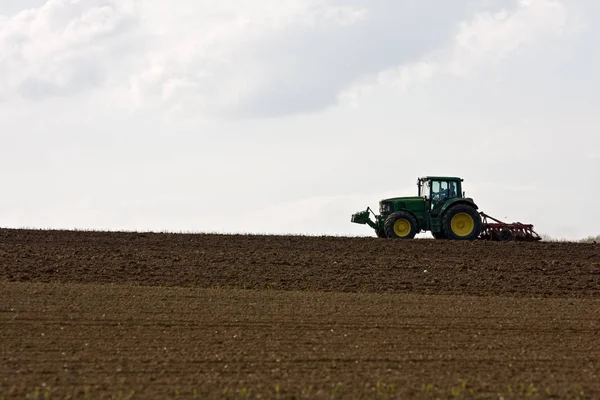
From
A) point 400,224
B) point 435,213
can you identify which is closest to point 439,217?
point 435,213

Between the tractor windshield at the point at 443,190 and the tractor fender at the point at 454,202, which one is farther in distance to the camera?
the tractor windshield at the point at 443,190

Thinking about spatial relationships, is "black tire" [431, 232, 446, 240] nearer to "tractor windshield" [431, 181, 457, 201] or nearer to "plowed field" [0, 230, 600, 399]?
"tractor windshield" [431, 181, 457, 201]

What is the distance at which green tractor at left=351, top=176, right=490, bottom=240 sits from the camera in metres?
28.0

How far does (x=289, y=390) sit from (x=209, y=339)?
11.2 feet

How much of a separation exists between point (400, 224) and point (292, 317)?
1274cm

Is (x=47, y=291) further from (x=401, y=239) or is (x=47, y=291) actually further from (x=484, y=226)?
(x=484, y=226)

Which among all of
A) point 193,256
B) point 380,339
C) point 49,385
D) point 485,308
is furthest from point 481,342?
point 193,256

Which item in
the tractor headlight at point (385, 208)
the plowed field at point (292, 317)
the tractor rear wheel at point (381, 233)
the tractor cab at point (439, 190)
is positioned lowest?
the plowed field at point (292, 317)

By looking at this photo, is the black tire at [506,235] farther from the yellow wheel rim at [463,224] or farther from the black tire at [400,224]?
the black tire at [400,224]

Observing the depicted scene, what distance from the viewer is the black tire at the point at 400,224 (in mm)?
27875

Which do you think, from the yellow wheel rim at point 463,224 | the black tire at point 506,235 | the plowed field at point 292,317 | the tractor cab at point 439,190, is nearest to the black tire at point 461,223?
the yellow wheel rim at point 463,224

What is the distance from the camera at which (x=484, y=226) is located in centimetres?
2867

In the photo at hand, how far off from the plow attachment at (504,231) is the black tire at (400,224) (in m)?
2.28

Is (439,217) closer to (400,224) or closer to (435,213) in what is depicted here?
(435,213)
